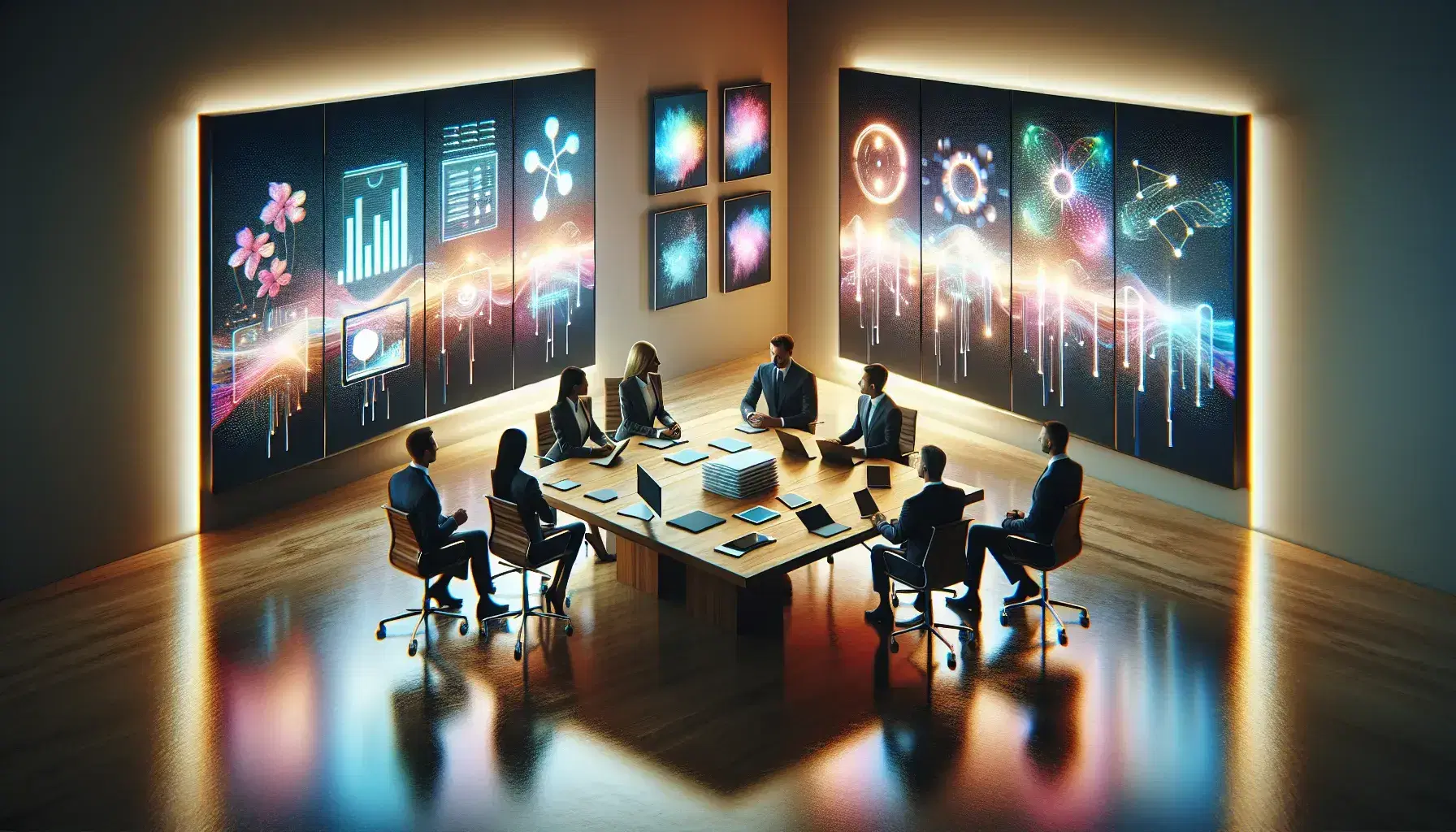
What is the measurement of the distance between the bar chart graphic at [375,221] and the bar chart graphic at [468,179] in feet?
1.36

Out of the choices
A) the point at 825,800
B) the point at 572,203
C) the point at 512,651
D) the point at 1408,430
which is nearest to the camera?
the point at 825,800

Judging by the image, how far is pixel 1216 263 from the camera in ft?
35.2

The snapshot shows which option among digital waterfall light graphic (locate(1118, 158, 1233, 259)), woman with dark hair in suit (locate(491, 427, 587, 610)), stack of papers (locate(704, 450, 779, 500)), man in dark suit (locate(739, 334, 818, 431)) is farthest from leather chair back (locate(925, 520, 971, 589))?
digital waterfall light graphic (locate(1118, 158, 1233, 259))

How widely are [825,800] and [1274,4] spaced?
6473 mm

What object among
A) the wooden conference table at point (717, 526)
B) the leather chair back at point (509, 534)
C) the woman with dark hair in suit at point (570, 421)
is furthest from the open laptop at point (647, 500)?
the woman with dark hair in suit at point (570, 421)

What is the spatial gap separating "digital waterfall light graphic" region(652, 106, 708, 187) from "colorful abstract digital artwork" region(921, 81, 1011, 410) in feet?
7.53

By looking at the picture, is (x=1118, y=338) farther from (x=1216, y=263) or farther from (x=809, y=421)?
(x=809, y=421)

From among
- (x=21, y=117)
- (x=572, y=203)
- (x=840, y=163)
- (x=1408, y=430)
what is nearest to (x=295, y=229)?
(x=21, y=117)

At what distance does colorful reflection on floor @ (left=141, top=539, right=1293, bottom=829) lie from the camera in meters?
7.37

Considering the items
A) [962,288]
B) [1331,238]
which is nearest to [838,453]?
[962,288]

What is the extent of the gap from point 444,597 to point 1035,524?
12.6 feet

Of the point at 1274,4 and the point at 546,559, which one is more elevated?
the point at 1274,4

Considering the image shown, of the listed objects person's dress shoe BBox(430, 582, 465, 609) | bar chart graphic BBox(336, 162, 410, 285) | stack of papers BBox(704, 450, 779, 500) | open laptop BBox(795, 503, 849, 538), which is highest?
bar chart graphic BBox(336, 162, 410, 285)

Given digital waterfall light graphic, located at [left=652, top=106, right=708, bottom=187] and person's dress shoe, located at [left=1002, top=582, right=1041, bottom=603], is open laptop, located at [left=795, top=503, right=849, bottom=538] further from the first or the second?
digital waterfall light graphic, located at [left=652, top=106, right=708, bottom=187]
